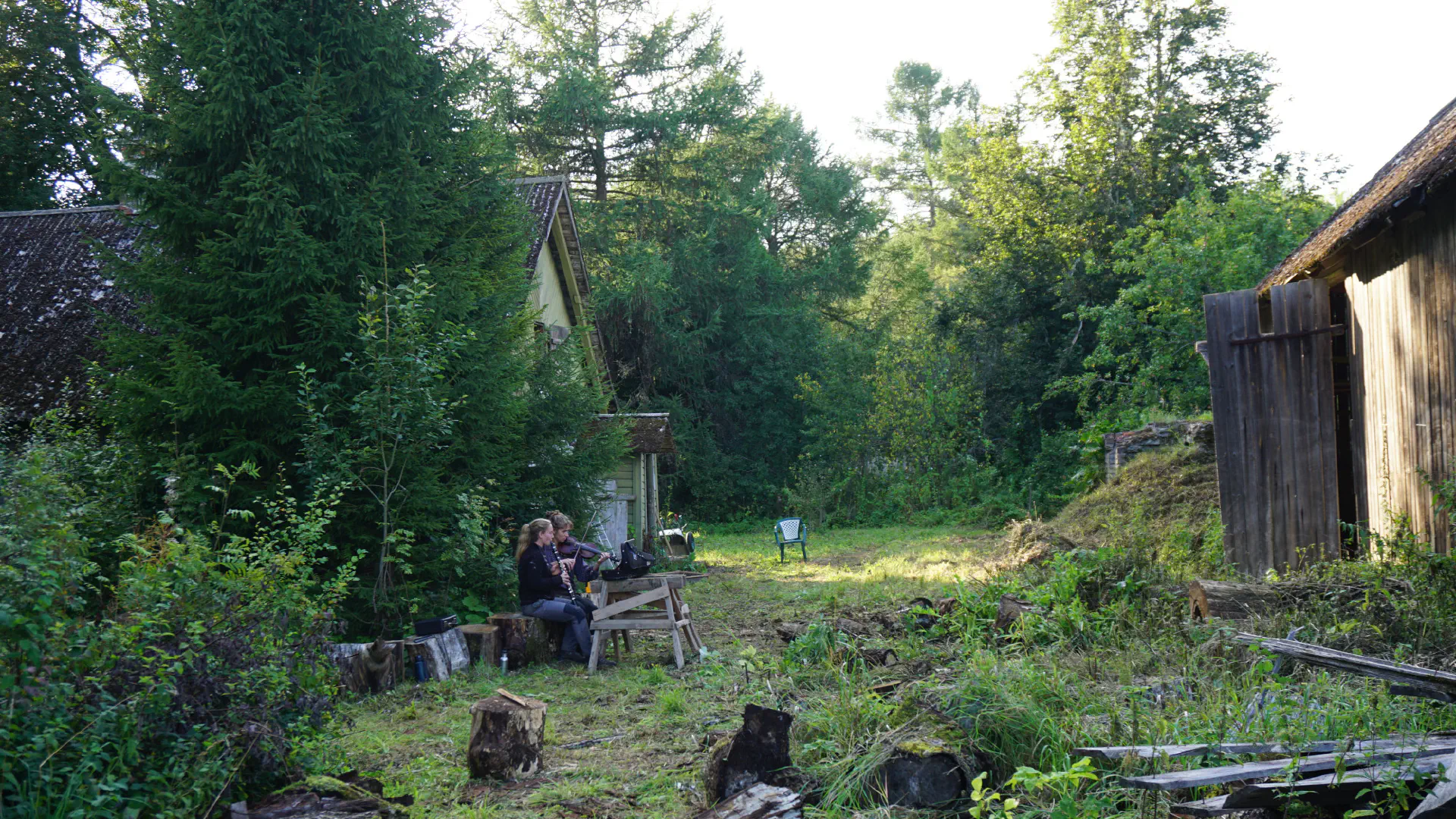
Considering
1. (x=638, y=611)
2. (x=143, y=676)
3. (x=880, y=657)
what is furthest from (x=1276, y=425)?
(x=143, y=676)

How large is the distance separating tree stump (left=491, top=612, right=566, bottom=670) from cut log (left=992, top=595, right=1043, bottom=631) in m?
4.15

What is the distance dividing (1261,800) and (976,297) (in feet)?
77.6

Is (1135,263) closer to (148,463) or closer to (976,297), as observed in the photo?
(976,297)

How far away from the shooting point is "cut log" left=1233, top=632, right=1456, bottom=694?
14.9 feet

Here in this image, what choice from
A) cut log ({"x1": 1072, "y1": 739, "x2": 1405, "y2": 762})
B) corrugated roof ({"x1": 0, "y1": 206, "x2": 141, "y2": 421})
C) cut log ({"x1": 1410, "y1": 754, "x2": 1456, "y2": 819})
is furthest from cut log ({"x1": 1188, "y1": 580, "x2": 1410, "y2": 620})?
corrugated roof ({"x1": 0, "y1": 206, "x2": 141, "y2": 421})

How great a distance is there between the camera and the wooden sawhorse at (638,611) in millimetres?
9258

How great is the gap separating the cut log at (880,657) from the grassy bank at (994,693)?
0.07 metres

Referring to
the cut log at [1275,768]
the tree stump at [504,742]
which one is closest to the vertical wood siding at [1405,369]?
the cut log at [1275,768]

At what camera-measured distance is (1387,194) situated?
7148mm

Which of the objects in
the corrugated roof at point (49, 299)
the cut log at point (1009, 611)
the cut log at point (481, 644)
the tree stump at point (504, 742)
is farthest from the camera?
the corrugated roof at point (49, 299)

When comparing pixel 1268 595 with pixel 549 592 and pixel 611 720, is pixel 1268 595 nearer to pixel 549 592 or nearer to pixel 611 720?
pixel 611 720

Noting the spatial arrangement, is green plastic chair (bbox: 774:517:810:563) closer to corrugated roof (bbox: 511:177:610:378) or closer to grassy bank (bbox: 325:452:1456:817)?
corrugated roof (bbox: 511:177:610:378)

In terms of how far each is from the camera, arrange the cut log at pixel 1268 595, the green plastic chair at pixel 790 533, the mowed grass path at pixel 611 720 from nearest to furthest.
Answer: the mowed grass path at pixel 611 720 < the cut log at pixel 1268 595 < the green plastic chair at pixel 790 533

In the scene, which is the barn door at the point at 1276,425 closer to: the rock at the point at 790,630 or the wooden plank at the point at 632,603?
the rock at the point at 790,630
